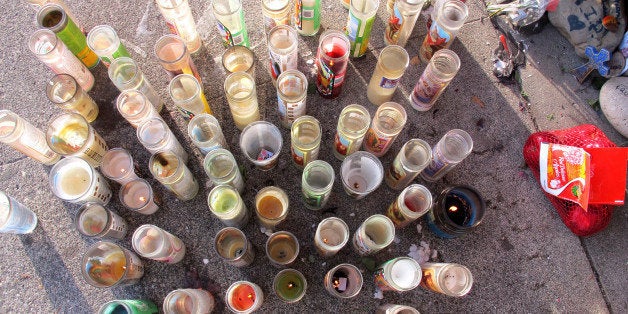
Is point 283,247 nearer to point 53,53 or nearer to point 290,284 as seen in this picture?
point 290,284

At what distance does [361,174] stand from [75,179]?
172 centimetres

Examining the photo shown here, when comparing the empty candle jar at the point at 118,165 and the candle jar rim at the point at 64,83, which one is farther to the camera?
the candle jar rim at the point at 64,83

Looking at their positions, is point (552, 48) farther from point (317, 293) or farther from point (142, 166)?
point (142, 166)

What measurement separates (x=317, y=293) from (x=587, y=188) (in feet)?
6.00

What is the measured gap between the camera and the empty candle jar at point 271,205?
2100 mm

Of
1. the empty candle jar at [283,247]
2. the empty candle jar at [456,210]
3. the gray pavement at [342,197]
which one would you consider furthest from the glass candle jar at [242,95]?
the empty candle jar at [456,210]

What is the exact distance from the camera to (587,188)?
2.37m

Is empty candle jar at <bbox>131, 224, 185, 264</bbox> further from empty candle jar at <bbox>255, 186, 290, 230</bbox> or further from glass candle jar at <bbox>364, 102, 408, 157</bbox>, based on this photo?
glass candle jar at <bbox>364, 102, 408, 157</bbox>

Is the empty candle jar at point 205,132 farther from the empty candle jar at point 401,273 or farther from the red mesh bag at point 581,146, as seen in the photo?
the red mesh bag at point 581,146

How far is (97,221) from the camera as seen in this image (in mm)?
2189

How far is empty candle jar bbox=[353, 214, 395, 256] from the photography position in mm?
2057

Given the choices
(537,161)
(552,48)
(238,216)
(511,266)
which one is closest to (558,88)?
(552,48)

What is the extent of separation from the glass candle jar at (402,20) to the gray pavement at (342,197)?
0.51 ft

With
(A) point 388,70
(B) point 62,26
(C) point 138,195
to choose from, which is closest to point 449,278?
(A) point 388,70
